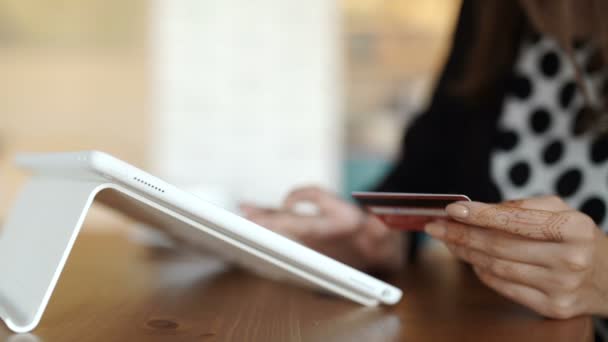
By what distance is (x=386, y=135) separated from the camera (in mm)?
3588

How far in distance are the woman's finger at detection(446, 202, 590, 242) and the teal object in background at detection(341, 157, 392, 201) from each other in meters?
3.02

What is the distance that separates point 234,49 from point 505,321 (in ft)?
9.64

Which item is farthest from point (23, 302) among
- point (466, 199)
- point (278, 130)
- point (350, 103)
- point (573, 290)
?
point (350, 103)

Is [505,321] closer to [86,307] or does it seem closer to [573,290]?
[573,290]

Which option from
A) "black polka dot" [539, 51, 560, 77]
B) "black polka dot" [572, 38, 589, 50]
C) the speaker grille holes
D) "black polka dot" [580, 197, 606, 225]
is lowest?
"black polka dot" [580, 197, 606, 225]

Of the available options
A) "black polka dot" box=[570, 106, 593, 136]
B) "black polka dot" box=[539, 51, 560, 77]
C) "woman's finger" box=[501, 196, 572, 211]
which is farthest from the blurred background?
"woman's finger" box=[501, 196, 572, 211]

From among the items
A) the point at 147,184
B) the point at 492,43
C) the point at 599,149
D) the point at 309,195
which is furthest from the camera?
the point at 492,43

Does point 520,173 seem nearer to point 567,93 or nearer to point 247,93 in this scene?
point 567,93

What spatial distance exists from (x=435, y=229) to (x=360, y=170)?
2986 millimetres

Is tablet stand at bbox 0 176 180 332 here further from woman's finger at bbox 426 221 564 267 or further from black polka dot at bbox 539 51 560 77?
black polka dot at bbox 539 51 560 77

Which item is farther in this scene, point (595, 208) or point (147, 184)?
point (595, 208)

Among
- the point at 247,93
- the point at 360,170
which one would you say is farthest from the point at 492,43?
the point at 360,170

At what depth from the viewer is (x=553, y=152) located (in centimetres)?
95

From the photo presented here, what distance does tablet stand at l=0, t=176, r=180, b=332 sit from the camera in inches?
17.7
